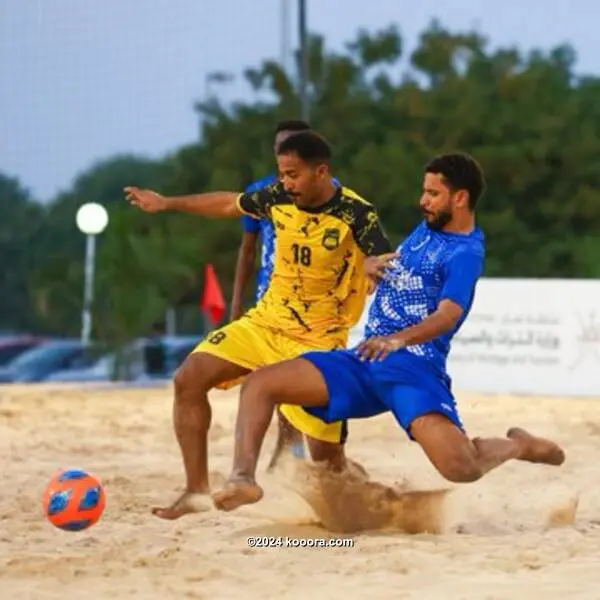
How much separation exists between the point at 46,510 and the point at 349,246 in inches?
72.0

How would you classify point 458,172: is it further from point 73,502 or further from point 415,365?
point 73,502

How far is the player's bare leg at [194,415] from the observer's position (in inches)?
291

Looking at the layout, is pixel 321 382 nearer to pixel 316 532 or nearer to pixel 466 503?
pixel 316 532

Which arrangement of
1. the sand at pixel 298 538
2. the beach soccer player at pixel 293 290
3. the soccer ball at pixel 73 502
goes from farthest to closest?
1. the beach soccer player at pixel 293 290
2. the soccer ball at pixel 73 502
3. the sand at pixel 298 538

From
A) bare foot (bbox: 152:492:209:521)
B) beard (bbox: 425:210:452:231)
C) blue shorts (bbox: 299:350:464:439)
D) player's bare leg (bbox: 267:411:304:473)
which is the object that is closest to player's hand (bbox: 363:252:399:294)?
beard (bbox: 425:210:452:231)

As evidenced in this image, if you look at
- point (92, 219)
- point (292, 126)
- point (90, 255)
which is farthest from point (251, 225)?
point (90, 255)

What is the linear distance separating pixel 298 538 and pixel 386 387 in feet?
2.45

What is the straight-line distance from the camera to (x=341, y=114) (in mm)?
43656

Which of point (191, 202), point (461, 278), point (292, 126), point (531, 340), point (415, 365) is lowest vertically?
point (531, 340)

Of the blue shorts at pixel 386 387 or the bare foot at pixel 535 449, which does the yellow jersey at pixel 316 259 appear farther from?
the bare foot at pixel 535 449

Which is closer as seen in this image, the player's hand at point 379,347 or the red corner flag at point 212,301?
the player's hand at point 379,347

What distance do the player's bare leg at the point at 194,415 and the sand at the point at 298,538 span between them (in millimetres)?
154

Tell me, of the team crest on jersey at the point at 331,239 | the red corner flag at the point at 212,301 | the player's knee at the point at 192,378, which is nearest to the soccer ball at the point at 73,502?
the player's knee at the point at 192,378

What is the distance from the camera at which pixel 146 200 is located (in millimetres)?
7574
